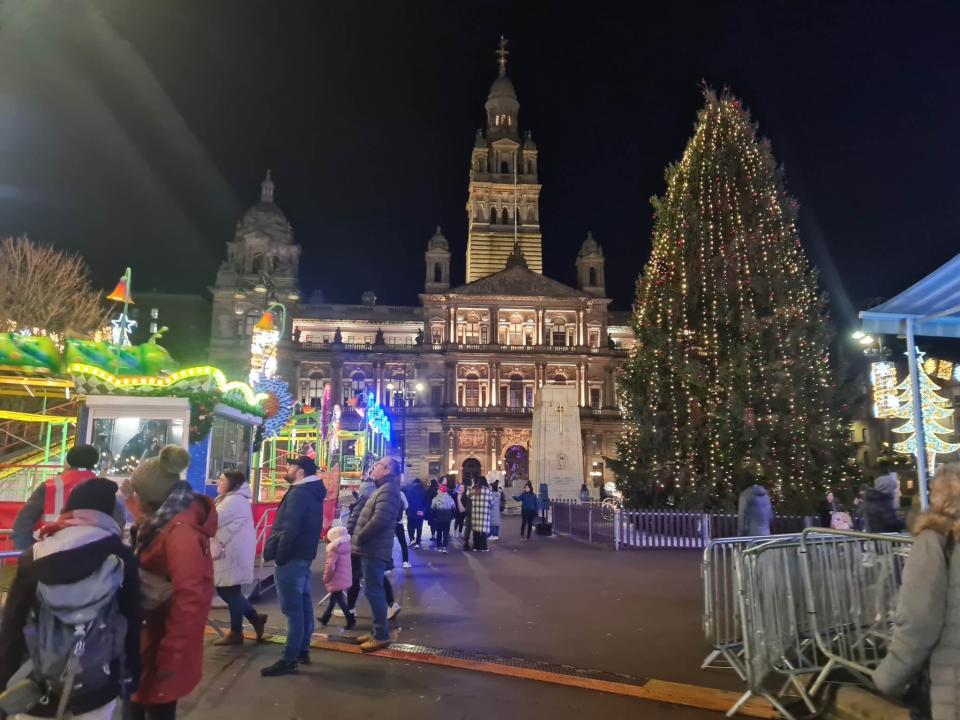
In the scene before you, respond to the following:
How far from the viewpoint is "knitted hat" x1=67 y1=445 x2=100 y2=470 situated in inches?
240

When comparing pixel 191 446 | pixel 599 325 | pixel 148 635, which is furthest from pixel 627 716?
pixel 599 325

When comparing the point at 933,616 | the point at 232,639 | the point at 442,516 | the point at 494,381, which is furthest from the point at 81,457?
the point at 494,381

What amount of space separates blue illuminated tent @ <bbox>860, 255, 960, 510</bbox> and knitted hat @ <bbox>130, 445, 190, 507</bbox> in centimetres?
637

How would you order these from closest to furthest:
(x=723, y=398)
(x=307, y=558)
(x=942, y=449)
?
(x=307, y=558) → (x=723, y=398) → (x=942, y=449)

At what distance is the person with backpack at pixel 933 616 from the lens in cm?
286

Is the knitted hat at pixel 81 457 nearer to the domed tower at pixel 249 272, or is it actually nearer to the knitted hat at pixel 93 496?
the knitted hat at pixel 93 496

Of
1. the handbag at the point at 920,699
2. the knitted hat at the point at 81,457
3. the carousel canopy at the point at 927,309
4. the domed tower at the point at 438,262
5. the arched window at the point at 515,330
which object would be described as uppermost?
the domed tower at the point at 438,262

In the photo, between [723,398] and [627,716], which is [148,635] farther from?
[723,398]

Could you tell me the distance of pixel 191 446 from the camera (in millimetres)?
10453

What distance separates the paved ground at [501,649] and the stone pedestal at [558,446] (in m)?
14.2

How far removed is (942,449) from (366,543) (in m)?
28.4

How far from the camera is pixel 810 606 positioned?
4.68 m

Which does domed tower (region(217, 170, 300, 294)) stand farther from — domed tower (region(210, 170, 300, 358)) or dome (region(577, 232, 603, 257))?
dome (region(577, 232, 603, 257))

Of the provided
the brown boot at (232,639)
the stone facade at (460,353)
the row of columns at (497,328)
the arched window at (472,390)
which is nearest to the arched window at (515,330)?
the stone facade at (460,353)
